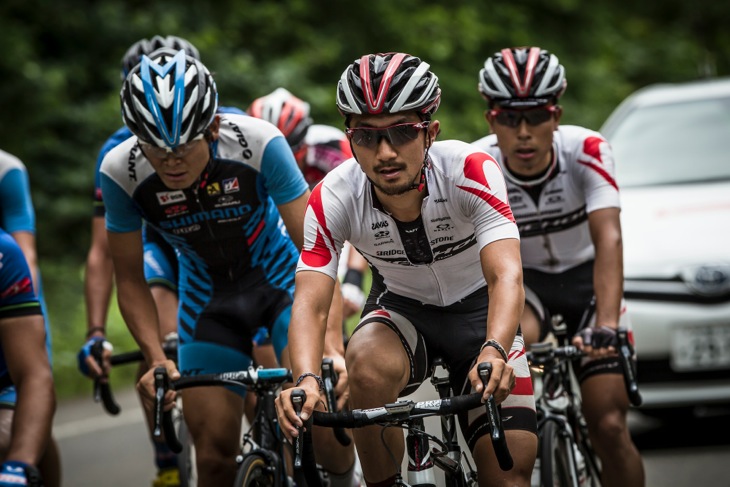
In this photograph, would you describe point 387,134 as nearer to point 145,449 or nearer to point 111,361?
point 111,361

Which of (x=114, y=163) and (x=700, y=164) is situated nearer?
(x=114, y=163)

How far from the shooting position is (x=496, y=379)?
13.7ft

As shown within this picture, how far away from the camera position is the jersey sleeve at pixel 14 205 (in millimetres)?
7742

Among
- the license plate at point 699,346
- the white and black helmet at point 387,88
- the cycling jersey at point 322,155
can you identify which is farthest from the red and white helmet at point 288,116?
the white and black helmet at point 387,88

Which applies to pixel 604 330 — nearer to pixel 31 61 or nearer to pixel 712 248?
pixel 712 248

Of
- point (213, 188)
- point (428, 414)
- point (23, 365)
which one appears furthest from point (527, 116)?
point (23, 365)

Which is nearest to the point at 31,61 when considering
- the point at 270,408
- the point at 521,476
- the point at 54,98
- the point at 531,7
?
the point at 54,98

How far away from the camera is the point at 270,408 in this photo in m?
5.57

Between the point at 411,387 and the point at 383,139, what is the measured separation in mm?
1029

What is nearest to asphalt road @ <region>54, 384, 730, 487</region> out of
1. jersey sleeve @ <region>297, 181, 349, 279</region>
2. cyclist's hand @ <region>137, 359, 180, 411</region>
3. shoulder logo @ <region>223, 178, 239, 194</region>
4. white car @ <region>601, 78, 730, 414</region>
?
white car @ <region>601, 78, 730, 414</region>

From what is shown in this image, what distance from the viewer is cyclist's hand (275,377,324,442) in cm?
428

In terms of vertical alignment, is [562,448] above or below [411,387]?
below

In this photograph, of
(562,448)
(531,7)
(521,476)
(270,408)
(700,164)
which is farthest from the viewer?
(531,7)

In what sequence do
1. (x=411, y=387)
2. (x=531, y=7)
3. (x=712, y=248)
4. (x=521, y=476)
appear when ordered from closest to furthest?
(x=521, y=476), (x=411, y=387), (x=712, y=248), (x=531, y=7)
